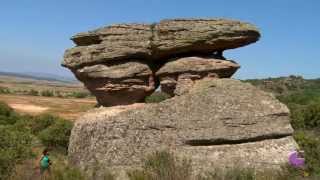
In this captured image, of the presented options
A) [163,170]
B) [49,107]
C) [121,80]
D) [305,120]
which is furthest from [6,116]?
[163,170]

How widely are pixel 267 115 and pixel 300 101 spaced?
5148cm

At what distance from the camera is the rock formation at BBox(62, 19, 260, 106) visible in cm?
1808

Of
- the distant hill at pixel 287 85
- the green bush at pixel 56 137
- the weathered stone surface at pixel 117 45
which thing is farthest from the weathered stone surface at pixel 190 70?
the distant hill at pixel 287 85

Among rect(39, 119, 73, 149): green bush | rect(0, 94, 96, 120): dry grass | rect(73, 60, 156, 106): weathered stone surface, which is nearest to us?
rect(73, 60, 156, 106): weathered stone surface

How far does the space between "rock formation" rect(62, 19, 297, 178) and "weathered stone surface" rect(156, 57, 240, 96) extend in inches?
1.3

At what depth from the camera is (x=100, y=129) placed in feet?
58.7

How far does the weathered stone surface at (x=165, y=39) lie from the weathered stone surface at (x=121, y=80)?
0.98 feet

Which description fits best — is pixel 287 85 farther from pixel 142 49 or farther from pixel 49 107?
pixel 142 49

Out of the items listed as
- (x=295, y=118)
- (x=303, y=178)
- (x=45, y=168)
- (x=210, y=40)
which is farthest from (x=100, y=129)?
(x=295, y=118)

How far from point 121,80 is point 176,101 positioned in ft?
7.99

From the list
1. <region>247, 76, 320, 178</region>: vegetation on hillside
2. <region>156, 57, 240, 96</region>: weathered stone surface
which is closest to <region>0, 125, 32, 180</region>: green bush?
<region>156, 57, 240, 96</region>: weathered stone surface

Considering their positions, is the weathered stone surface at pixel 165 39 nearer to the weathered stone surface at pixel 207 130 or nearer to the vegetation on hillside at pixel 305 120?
the weathered stone surface at pixel 207 130

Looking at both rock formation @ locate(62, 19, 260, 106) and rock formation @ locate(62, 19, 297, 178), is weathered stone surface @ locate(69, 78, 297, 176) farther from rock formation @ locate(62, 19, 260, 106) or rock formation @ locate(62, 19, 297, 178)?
rock formation @ locate(62, 19, 260, 106)

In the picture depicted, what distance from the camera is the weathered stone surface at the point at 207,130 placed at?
53.7 feet
